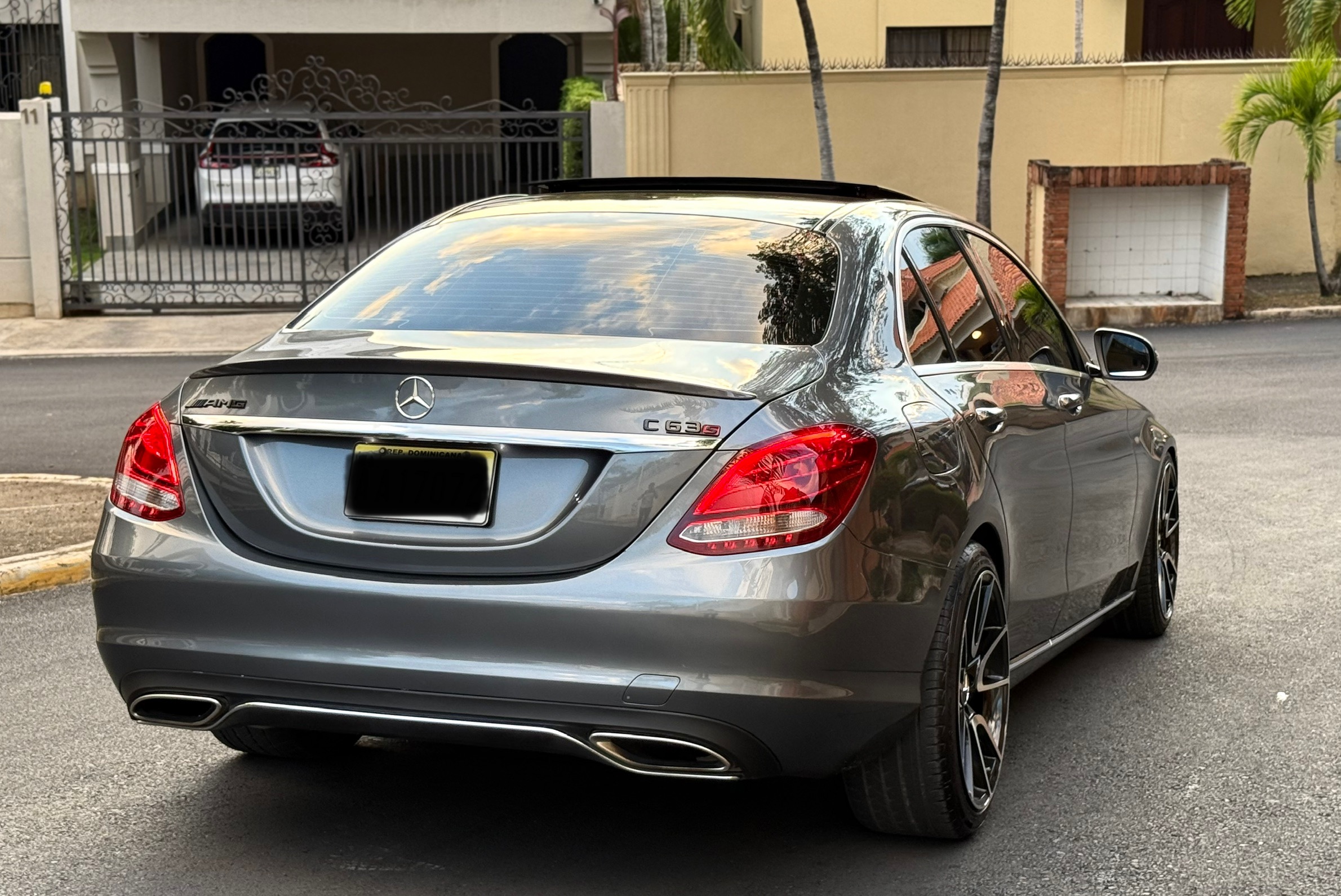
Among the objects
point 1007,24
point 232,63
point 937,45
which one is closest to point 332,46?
point 232,63

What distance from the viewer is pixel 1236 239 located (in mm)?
18391

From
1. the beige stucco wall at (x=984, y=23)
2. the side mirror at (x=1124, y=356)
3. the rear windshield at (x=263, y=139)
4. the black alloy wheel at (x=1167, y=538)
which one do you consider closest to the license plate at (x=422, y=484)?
the side mirror at (x=1124, y=356)

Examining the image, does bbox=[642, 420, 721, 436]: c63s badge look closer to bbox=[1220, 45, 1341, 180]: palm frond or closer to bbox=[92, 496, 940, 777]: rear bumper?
bbox=[92, 496, 940, 777]: rear bumper

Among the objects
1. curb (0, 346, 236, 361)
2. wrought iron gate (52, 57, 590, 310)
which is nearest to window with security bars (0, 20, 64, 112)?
wrought iron gate (52, 57, 590, 310)

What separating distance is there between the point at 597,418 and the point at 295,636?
0.82 m

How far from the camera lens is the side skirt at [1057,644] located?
16.3 ft

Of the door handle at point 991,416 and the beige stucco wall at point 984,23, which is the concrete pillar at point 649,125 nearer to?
the beige stucco wall at point 984,23

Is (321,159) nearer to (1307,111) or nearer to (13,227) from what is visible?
(13,227)

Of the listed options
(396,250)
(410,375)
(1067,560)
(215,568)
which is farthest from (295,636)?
(1067,560)

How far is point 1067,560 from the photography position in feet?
17.5

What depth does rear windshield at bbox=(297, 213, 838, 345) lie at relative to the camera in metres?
4.25

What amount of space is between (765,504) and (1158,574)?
320 cm

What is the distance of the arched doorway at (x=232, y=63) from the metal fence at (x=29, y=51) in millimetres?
3458

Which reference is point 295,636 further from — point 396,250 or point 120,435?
point 120,435
